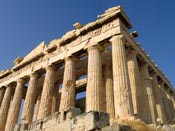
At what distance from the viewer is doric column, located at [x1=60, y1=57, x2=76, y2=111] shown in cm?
1695

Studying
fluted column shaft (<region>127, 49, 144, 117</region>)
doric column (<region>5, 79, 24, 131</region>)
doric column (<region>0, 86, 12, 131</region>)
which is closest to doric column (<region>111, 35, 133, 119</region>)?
fluted column shaft (<region>127, 49, 144, 117</region>)

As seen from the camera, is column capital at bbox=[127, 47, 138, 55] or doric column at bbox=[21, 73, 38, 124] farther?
doric column at bbox=[21, 73, 38, 124]

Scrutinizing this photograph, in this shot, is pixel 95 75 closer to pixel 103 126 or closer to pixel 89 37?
pixel 89 37

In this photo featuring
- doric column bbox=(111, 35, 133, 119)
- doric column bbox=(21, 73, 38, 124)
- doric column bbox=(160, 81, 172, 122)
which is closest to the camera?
doric column bbox=(111, 35, 133, 119)

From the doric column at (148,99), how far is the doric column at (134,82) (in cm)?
86

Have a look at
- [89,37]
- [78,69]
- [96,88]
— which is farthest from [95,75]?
[78,69]

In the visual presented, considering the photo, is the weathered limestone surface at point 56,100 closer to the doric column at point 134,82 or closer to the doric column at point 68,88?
the doric column at point 68,88

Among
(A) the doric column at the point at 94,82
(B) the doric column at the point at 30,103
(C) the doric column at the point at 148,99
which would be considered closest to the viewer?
(A) the doric column at the point at 94,82

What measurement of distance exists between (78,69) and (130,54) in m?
6.48

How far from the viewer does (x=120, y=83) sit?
14703 mm

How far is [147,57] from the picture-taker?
21.7 metres

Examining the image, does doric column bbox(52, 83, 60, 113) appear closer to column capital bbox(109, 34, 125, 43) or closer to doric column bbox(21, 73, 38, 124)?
doric column bbox(21, 73, 38, 124)

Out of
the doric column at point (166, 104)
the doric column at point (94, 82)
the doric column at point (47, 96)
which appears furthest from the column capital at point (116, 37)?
the doric column at point (166, 104)

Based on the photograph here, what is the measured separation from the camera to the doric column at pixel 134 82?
15.8 m
